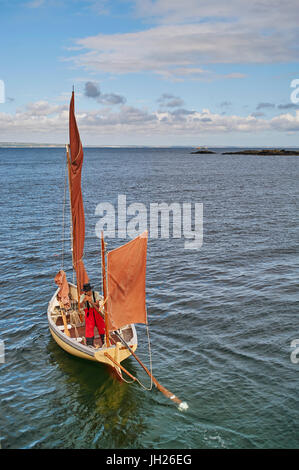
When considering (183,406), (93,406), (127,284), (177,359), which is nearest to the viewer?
(183,406)

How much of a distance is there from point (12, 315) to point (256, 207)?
152ft

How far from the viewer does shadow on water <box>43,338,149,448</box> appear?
50.1 ft

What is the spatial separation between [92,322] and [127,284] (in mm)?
3156

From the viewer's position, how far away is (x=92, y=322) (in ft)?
64.5

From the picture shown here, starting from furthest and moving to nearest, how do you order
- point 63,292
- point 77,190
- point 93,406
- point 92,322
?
point 77,190 < point 63,292 < point 92,322 < point 93,406

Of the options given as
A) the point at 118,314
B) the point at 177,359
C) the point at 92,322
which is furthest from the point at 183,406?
the point at 92,322

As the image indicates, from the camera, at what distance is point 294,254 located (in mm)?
35906

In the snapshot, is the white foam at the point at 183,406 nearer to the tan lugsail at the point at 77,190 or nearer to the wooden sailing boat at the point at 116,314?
the wooden sailing boat at the point at 116,314

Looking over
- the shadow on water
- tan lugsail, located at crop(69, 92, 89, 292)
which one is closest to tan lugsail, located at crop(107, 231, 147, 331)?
the shadow on water

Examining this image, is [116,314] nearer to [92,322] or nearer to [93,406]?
A: [92,322]

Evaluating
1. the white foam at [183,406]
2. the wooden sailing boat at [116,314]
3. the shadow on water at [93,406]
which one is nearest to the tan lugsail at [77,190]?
the wooden sailing boat at [116,314]

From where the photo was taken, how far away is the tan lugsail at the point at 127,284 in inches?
685

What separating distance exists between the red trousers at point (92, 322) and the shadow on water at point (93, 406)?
163cm

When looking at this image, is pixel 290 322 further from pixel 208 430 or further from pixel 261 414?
pixel 208 430
